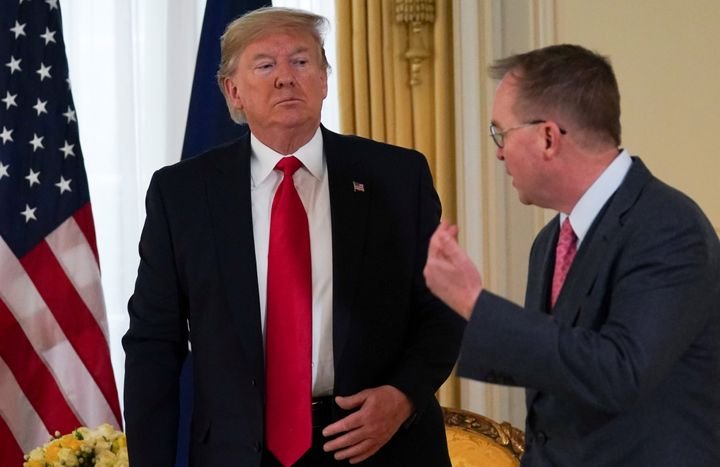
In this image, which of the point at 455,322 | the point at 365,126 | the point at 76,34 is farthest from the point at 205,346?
the point at 76,34

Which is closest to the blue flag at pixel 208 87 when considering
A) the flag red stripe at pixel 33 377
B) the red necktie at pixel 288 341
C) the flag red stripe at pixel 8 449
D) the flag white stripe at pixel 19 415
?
the flag red stripe at pixel 33 377

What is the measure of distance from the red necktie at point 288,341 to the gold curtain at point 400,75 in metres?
1.85

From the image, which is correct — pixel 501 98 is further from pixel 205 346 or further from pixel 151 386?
pixel 151 386

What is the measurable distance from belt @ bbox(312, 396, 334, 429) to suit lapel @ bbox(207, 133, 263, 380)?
0.16 metres

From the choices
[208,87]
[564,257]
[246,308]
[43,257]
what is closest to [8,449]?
[43,257]

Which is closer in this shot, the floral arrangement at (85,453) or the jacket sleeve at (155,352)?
the jacket sleeve at (155,352)

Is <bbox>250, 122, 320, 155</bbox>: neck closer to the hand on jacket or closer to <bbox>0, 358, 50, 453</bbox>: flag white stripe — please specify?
the hand on jacket

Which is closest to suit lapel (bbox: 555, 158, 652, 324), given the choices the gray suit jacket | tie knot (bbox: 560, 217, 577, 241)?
the gray suit jacket

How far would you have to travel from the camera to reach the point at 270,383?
2.63 m

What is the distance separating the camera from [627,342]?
1.87 m

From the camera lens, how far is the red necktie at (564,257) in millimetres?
2193

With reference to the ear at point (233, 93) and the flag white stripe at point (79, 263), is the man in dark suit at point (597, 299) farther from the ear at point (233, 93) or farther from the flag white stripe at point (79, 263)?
the flag white stripe at point (79, 263)

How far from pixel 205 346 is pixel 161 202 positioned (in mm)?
402

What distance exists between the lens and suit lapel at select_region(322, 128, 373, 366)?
8.63ft
